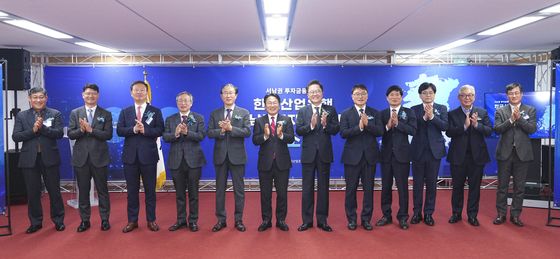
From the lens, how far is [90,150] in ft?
15.5

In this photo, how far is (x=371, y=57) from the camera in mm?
7711

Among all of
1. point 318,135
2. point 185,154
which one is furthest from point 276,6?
point 185,154

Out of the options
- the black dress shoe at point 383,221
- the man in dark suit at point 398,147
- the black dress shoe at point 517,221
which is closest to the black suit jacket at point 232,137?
the man in dark suit at point 398,147

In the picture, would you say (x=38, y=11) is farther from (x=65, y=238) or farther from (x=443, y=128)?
(x=443, y=128)

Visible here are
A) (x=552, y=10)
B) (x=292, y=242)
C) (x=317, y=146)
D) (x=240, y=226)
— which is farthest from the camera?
(x=240, y=226)

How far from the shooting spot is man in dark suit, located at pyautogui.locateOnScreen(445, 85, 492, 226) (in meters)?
4.92

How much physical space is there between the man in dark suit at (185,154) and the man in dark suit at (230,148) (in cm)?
19

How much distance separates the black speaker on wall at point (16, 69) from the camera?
640 centimetres

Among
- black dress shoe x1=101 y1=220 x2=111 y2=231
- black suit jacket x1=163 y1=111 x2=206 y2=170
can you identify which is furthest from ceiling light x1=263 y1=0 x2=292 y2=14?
black dress shoe x1=101 y1=220 x2=111 y2=231

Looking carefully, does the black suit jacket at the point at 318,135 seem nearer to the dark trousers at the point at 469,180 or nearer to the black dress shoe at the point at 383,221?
the black dress shoe at the point at 383,221

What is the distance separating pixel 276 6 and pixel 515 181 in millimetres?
3657

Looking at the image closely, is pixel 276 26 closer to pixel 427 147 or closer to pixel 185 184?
pixel 185 184

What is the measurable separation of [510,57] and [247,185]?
5.63 meters

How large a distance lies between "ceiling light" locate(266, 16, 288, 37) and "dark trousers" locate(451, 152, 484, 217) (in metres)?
2.76
